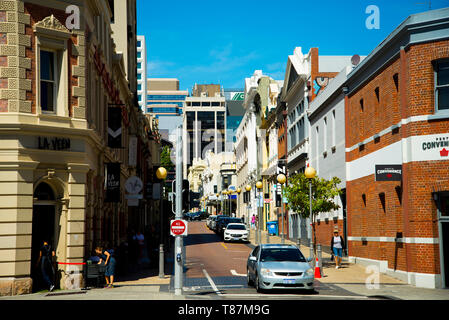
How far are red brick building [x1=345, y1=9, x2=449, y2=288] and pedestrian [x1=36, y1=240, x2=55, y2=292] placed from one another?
12651mm

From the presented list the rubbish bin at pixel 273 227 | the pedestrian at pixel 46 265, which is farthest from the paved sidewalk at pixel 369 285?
the rubbish bin at pixel 273 227

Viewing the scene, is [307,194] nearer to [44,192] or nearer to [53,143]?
[44,192]

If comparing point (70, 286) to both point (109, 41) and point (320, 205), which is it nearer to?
point (320, 205)

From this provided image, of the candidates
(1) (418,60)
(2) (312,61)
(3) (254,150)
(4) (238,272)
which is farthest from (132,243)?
(3) (254,150)

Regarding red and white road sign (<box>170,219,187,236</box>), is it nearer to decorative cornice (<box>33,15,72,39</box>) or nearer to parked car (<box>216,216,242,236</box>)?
decorative cornice (<box>33,15,72,39</box>)

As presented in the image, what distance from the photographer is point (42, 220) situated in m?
21.7

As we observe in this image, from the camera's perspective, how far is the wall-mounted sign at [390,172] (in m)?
24.1

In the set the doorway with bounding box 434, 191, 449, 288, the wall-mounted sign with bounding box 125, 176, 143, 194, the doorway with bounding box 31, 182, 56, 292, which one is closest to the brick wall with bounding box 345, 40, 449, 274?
the doorway with bounding box 434, 191, 449, 288

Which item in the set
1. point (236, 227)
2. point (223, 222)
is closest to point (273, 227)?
point (223, 222)

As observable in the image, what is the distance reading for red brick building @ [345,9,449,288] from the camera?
2245 centimetres

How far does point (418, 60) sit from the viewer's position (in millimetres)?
23203

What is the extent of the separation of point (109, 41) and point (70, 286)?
15868 millimetres
